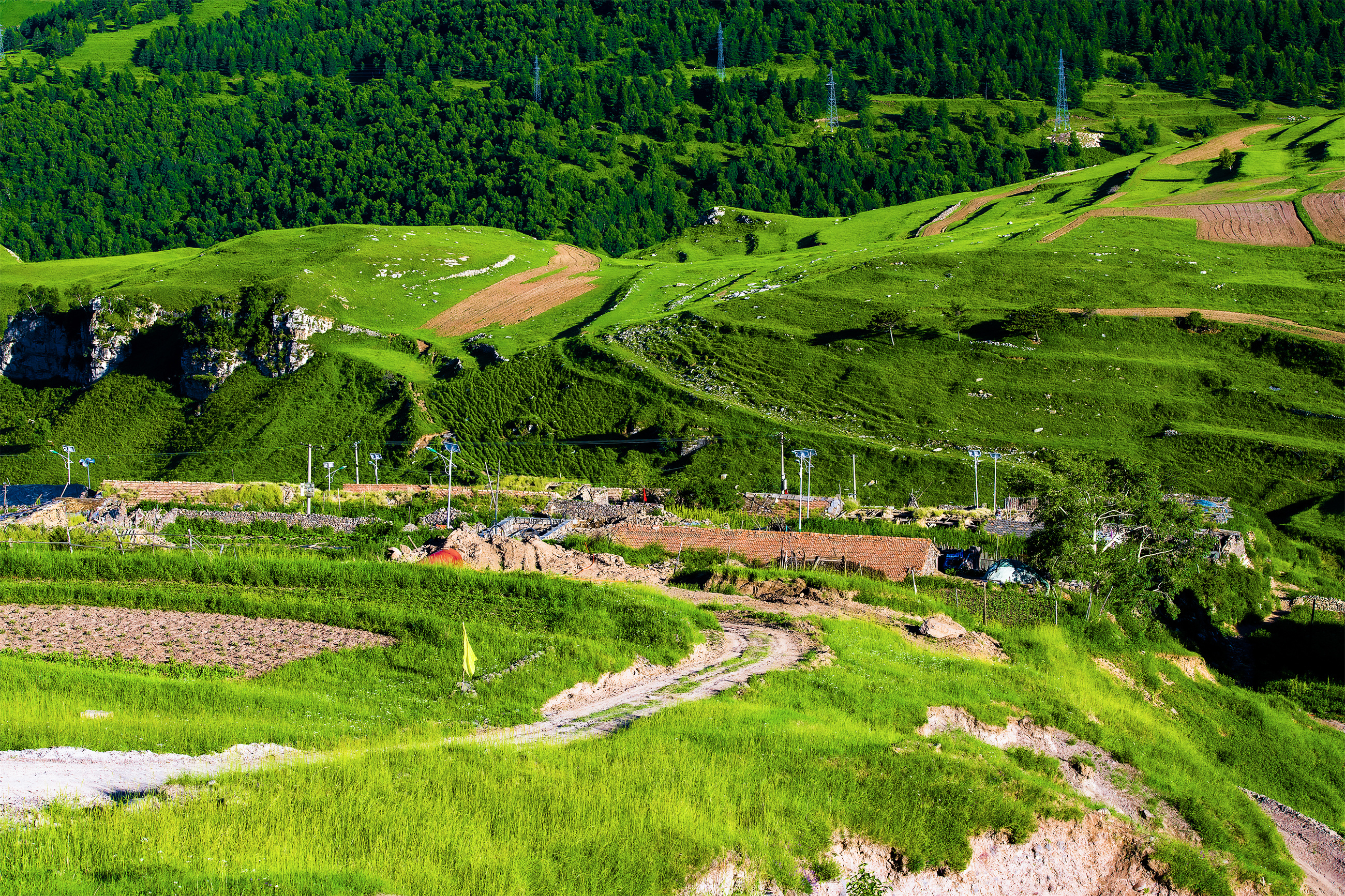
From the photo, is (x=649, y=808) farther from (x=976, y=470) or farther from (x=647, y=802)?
(x=976, y=470)

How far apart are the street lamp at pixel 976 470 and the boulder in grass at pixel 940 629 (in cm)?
2905

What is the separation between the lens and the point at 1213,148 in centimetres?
15088

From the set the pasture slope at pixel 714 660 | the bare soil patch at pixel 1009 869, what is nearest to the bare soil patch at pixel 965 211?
the pasture slope at pixel 714 660

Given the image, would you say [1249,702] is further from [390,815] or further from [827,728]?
[390,815]

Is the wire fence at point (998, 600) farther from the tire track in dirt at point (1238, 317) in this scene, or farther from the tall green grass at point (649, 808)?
the tire track in dirt at point (1238, 317)

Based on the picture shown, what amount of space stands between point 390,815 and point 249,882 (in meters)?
2.25

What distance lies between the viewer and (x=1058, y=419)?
72000 millimetres

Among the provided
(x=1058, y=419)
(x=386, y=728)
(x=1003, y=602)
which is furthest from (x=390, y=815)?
(x=1058, y=419)

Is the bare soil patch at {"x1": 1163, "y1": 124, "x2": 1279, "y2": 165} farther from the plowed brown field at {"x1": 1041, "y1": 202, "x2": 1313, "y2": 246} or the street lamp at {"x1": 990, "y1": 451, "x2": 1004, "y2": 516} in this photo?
the street lamp at {"x1": 990, "y1": 451, "x2": 1004, "y2": 516}

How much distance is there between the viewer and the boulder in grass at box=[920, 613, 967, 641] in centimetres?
2934

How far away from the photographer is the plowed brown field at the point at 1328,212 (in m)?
105

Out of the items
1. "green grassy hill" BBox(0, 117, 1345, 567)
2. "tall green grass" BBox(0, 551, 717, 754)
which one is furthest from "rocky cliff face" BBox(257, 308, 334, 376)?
"tall green grass" BBox(0, 551, 717, 754)

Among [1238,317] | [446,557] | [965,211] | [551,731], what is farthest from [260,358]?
[965,211]

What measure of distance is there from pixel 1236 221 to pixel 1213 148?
4784cm
